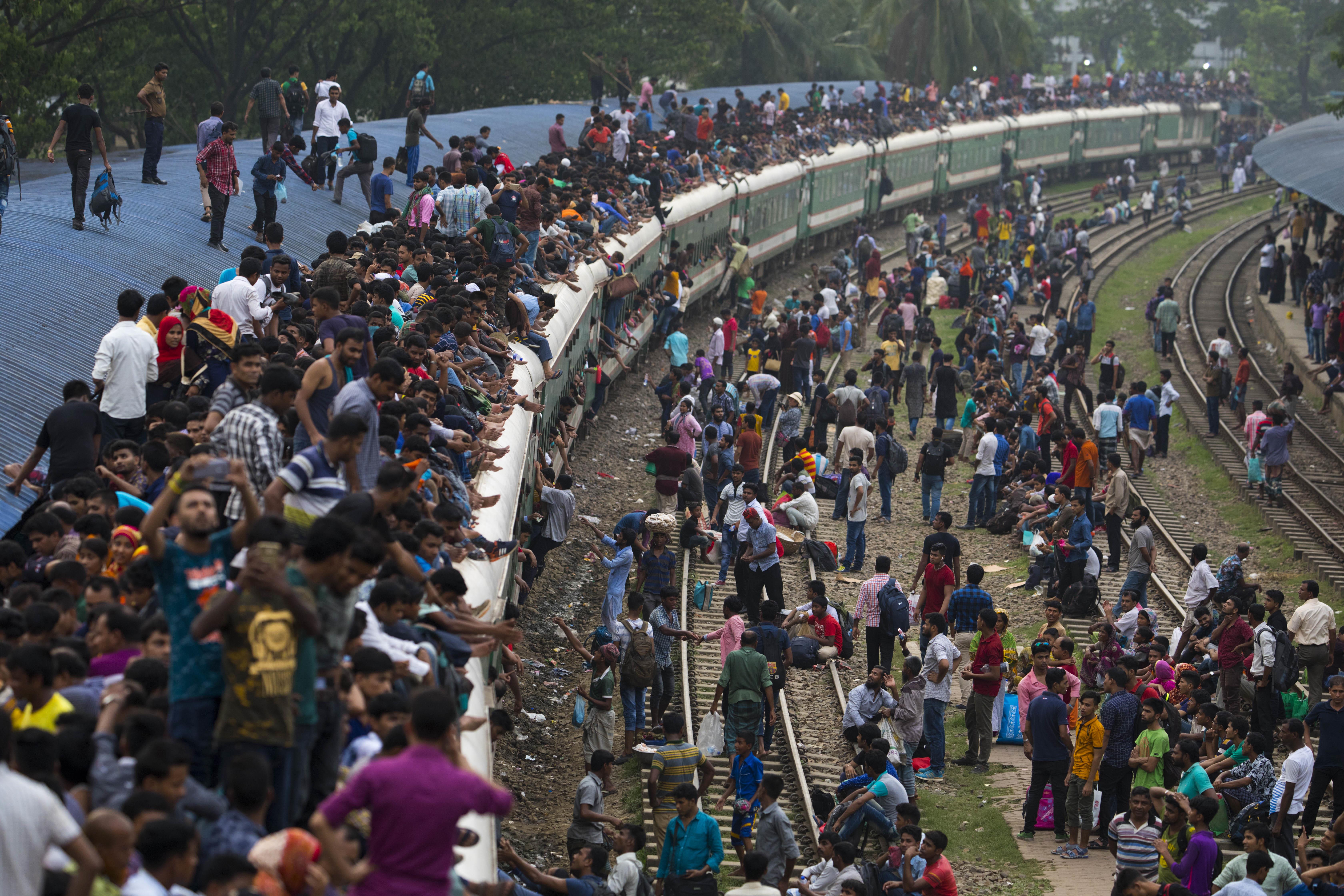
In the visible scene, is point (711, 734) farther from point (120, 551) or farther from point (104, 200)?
point (104, 200)

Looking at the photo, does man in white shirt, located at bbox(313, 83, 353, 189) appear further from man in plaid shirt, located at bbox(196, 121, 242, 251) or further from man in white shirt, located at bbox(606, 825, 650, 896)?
man in white shirt, located at bbox(606, 825, 650, 896)

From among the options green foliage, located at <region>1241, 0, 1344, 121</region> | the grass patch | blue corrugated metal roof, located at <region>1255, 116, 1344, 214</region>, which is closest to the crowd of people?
the grass patch

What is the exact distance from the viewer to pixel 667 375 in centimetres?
2309

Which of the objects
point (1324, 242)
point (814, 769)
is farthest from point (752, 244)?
point (814, 769)

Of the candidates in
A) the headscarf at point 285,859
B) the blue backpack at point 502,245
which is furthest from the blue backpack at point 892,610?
the headscarf at point 285,859

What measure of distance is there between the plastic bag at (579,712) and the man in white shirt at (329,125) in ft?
29.0

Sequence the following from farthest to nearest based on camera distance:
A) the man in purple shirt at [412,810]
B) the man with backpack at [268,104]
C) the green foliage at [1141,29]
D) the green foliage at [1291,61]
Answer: the green foliage at [1141,29] → the green foliage at [1291,61] → the man with backpack at [268,104] → the man in purple shirt at [412,810]

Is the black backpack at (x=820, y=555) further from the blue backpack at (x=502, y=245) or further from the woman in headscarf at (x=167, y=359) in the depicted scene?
the woman in headscarf at (x=167, y=359)

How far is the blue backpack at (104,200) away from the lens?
14164 millimetres

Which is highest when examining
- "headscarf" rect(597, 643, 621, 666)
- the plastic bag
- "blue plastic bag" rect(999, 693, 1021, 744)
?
"headscarf" rect(597, 643, 621, 666)

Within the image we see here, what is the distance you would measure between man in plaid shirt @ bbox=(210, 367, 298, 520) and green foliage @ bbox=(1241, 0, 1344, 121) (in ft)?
276

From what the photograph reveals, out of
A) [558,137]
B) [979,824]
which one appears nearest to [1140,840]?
[979,824]

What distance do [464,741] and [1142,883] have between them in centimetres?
444

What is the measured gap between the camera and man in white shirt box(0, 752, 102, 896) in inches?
174
